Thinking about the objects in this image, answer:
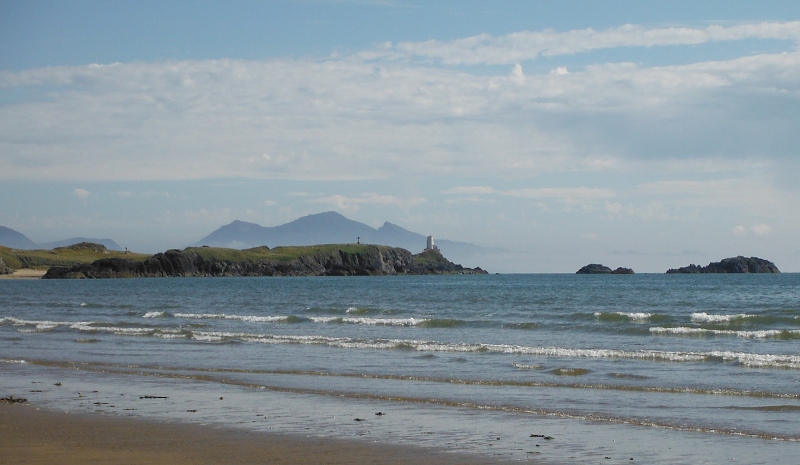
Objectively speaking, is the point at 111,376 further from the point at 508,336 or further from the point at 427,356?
the point at 508,336

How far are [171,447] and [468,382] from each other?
9349 mm

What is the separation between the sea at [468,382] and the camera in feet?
42.7

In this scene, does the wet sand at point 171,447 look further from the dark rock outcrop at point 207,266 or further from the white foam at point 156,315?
the dark rock outcrop at point 207,266

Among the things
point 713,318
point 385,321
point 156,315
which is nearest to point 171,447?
point 385,321

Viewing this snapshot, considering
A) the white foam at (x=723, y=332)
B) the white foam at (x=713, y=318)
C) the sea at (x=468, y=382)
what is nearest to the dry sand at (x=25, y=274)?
the sea at (x=468, y=382)

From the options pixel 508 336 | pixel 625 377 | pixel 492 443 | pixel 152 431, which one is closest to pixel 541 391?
pixel 625 377

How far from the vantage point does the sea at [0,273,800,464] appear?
42.7 feet

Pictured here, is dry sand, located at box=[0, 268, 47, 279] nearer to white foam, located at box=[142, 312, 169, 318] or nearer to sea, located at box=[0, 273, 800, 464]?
white foam, located at box=[142, 312, 169, 318]

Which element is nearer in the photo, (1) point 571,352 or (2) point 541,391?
(2) point 541,391

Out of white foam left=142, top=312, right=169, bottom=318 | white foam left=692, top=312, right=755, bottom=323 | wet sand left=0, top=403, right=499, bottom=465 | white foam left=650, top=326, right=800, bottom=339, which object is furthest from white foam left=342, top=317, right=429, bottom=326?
wet sand left=0, top=403, right=499, bottom=465

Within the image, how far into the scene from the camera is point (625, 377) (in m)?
20.1

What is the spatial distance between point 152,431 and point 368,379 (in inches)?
314

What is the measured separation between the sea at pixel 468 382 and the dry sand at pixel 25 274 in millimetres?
140222

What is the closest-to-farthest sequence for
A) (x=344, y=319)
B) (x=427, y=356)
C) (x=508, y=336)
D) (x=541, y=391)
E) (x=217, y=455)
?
(x=217, y=455) < (x=541, y=391) < (x=427, y=356) < (x=508, y=336) < (x=344, y=319)
